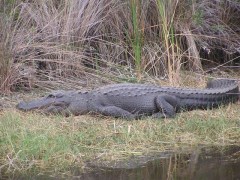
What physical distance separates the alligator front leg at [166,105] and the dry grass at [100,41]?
3.10ft

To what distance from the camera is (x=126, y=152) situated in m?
4.79

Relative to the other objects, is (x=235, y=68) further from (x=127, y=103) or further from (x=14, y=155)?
(x=14, y=155)

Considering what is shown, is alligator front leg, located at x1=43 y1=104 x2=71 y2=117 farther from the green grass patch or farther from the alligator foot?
the alligator foot

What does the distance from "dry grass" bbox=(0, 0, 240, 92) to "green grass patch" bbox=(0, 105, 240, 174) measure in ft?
4.28

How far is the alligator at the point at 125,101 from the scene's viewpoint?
595 centimetres

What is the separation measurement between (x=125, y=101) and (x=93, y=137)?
3.48 feet

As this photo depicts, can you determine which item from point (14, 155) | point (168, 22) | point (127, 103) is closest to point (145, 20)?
point (168, 22)

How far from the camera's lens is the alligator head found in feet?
19.6

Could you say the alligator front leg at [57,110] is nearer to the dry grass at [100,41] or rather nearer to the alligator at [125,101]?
the alligator at [125,101]

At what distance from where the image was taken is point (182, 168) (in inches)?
175

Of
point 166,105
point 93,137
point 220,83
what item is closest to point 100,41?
point 220,83

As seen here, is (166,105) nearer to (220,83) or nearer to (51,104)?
(220,83)

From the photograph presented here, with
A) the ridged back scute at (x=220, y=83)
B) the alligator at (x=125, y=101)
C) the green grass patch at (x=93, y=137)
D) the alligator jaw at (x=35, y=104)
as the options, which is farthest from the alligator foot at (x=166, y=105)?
the alligator jaw at (x=35, y=104)

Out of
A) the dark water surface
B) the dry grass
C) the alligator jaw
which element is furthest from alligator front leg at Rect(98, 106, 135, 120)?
the dry grass
